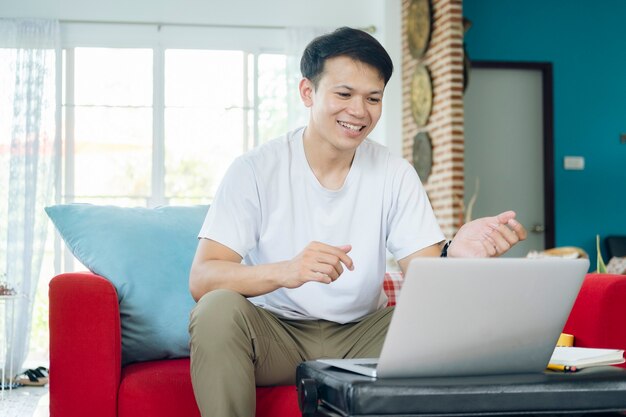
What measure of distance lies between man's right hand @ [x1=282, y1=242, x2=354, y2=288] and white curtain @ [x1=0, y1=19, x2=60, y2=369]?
4.60 meters

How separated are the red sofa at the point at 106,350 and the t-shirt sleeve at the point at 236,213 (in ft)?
1.23

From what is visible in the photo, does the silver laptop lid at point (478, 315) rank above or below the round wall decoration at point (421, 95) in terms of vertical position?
below

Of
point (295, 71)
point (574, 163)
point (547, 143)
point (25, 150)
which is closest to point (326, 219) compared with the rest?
point (25, 150)

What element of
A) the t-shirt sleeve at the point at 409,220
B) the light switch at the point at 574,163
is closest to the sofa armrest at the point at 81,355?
the t-shirt sleeve at the point at 409,220

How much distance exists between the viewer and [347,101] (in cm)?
209

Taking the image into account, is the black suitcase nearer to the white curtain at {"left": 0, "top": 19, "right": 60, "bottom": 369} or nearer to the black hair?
the black hair

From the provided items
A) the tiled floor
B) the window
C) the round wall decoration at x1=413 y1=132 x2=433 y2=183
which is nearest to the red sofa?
the tiled floor

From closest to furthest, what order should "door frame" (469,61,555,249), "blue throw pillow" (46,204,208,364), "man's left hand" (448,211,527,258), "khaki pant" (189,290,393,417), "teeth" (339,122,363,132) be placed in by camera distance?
"khaki pant" (189,290,393,417)
"man's left hand" (448,211,527,258)
"teeth" (339,122,363,132)
"blue throw pillow" (46,204,208,364)
"door frame" (469,61,555,249)

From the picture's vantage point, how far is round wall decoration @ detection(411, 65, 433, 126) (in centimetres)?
638

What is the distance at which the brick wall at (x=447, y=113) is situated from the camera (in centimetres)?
607

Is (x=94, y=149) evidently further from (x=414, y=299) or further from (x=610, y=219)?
(x=414, y=299)

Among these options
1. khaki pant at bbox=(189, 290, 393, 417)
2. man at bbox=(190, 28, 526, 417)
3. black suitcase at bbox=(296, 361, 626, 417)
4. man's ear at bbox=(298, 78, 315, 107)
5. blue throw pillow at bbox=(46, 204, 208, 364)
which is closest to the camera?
black suitcase at bbox=(296, 361, 626, 417)

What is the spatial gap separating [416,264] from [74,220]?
1587 millimetres

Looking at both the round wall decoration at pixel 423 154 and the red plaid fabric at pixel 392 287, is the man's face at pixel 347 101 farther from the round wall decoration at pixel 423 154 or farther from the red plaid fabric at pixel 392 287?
the round wall decoration at pixel 423 154
